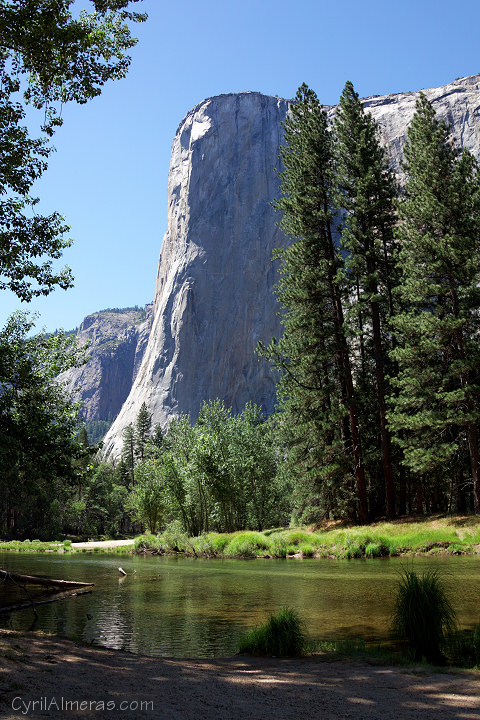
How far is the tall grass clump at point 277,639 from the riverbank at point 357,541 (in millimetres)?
13253

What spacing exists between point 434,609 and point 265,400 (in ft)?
314

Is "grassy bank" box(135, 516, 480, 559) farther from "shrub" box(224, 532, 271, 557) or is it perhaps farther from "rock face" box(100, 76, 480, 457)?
"rock face" box(100, 76, 480, 457)

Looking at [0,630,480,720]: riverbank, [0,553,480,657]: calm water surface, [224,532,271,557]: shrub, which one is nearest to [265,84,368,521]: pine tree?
[224,532,271,557]: shrub

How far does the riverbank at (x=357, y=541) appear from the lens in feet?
61.0

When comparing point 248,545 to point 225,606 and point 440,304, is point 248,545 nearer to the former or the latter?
point 225,606

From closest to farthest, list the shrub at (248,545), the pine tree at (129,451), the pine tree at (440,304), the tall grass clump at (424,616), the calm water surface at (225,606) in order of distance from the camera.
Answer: the tall grass clump at (424,616)
the calm water surface at (225,606)
the pine tree at (440,304)
the shrub at (248,545)
the pine tree at (129,451)

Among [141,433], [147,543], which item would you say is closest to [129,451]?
[141,433]

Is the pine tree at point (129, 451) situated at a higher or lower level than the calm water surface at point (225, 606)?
higher

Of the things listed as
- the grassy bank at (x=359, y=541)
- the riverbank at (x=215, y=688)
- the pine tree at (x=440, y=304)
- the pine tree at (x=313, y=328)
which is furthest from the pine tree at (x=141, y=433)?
the riverbank at (x=215, y=688)

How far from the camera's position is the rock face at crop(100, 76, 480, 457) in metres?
105

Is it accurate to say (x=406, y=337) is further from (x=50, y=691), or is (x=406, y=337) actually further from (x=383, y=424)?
(x=50, y=691)

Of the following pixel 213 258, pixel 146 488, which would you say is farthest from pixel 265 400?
pixel 146 488

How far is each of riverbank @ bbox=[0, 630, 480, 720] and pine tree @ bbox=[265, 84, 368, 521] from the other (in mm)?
18608

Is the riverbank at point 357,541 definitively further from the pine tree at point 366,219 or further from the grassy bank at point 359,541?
the pine tree at point 366,219
